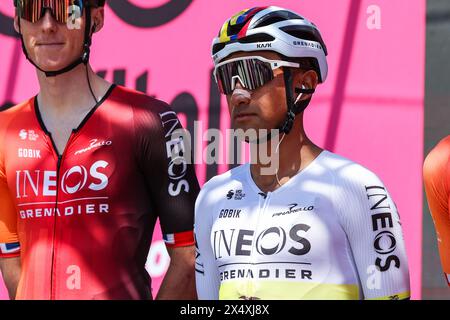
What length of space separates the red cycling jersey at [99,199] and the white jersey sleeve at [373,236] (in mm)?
1261

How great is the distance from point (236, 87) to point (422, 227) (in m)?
2.17

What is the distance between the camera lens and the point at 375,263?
463 centimetres

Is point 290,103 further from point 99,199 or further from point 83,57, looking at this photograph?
point 83,57

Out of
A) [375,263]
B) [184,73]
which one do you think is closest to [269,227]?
[375,263]

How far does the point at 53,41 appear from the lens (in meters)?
5.71

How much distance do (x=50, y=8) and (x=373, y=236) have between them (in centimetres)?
240

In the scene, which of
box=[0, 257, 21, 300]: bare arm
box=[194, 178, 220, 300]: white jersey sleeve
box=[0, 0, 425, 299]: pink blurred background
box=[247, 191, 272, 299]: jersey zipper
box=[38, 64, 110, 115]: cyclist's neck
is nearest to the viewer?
box=[247, 191, 272, 299]: jersey zipper

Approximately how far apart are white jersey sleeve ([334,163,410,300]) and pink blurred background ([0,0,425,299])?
187cm

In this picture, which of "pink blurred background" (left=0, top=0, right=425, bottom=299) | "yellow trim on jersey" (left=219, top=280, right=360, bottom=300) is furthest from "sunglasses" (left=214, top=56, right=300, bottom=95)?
"pink blurred background" (left=0, top=0, right=425, bottom=299)

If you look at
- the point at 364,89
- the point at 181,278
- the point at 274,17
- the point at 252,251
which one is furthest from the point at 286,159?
the point at 364,89

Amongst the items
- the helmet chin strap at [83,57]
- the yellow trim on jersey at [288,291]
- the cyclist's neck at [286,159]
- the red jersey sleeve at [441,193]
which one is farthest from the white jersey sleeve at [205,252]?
the red jersey sleeve at [441,193]

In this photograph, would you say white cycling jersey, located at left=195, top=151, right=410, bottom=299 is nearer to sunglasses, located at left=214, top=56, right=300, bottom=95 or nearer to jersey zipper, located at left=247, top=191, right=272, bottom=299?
jersey zipper, located at left=247, top=191, right=272, bottom=299

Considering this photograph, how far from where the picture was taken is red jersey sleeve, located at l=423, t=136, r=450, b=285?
228 inches

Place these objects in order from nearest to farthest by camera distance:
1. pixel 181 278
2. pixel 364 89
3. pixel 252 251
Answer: pixel 252 251 < pixel 181 278 < pixel 364 89
